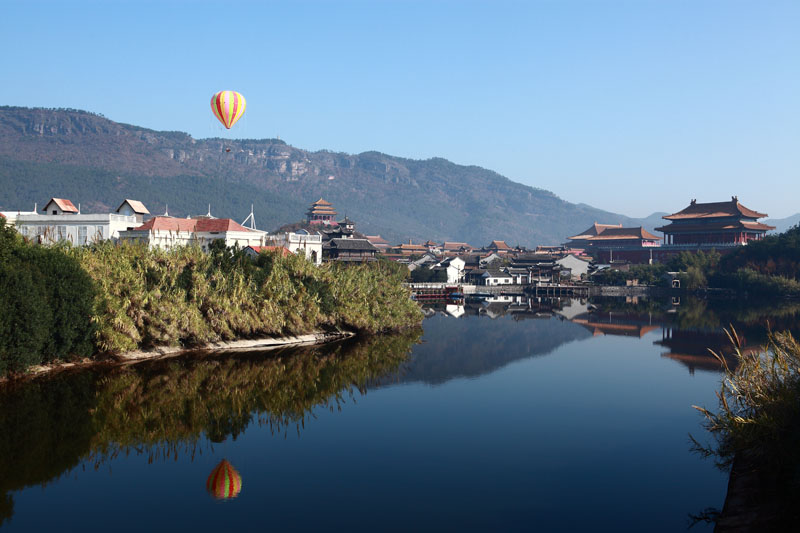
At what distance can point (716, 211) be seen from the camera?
91812mm

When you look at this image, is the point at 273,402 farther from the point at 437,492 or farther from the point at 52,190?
the point at 52,190

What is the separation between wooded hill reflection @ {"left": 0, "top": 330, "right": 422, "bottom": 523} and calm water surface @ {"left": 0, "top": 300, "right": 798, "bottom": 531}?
0.21ft

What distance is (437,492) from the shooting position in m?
13.8

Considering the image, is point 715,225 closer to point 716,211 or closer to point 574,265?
point 716,211

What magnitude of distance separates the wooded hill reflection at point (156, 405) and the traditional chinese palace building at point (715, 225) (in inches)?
2889

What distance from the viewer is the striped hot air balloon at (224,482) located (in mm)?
13789

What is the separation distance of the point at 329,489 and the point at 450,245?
486 ft

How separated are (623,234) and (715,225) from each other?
852 inches

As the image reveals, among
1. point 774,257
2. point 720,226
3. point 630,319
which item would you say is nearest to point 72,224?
point 630,319

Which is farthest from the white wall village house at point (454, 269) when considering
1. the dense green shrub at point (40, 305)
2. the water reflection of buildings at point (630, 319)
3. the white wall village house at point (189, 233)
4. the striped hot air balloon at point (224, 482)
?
the striped hot air balloon at point (224, 482)

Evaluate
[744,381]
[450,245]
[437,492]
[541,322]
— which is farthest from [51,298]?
[450,245]

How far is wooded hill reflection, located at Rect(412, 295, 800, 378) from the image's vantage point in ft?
98.8

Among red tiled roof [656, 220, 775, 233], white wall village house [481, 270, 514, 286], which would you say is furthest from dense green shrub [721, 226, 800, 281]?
white wall village house [481, 270, 514, 286]

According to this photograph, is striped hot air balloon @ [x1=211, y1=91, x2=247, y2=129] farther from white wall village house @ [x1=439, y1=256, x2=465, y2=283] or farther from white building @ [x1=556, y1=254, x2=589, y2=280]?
white building @ [x1=556, y1=254, x2=589, y2=280]
